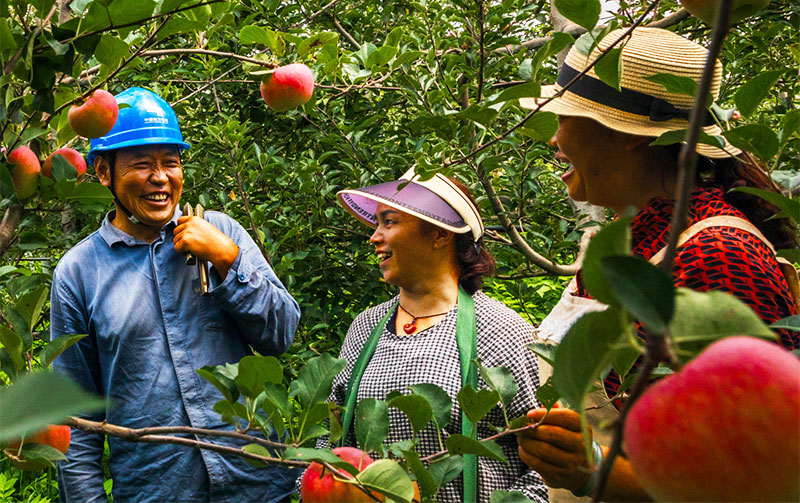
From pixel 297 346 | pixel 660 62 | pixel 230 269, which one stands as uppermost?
pixel 660 62

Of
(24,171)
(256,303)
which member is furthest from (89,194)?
(256,303)

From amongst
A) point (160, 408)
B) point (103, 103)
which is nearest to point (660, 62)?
point (103, 103)

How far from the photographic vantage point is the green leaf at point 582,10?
82 cm

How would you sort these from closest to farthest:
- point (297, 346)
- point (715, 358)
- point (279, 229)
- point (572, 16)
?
point (715, 358) < point (572, 16) < point (297, 346) < point (279, 229)

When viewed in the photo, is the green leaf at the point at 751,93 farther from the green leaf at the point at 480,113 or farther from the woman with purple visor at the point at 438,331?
the woman with purple visor at the point at 438,331

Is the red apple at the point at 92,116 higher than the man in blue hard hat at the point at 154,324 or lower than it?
higher

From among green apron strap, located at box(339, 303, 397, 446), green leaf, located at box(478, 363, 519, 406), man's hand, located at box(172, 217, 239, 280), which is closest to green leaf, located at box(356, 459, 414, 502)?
green leaf, located at box(478, 363, 519, 406)

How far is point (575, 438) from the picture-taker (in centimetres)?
86

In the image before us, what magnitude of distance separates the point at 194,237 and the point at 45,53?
105 cm

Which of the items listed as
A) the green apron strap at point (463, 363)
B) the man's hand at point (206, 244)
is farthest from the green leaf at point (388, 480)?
the man's hand at point (206, 244)

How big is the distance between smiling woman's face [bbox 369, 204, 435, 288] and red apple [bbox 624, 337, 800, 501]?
1954mm

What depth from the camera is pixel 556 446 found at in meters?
0.88

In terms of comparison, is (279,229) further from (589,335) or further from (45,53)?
(589,335)

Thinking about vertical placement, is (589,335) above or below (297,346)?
above
